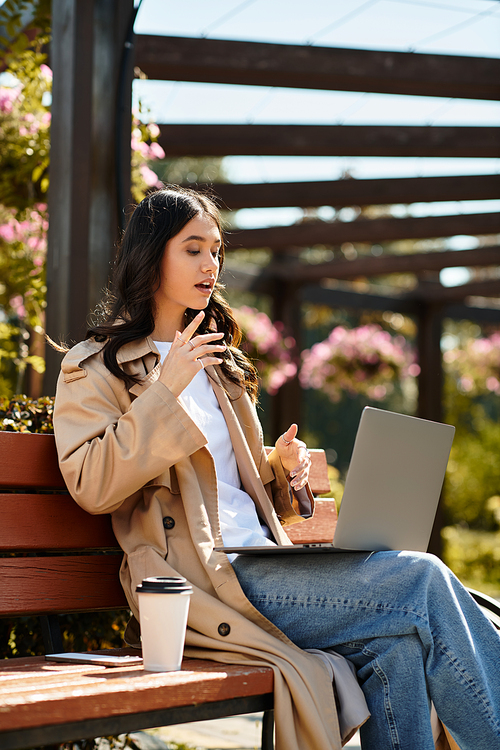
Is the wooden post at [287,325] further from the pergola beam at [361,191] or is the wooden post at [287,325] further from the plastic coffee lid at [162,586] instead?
the plastic coffee lid at [162,586]

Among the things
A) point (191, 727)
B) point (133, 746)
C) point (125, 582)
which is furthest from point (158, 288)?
point (191, 727)

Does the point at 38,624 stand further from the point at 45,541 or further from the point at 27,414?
the point at 27,414

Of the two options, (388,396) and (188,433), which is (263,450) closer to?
(188,433)

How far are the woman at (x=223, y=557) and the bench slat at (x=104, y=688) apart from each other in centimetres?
11

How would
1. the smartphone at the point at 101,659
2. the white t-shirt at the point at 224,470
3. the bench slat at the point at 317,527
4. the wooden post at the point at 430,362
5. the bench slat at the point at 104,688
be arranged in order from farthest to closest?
the wooden post at the point at 430,362
the bench slat at the point at 317,527
the white t-shirt at the point at 224,470
the smartphone at the point at 101,659
the bench slat at the point at 104,688

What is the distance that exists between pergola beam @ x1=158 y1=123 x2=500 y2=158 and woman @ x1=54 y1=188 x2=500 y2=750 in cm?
259

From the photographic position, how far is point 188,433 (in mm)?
1789

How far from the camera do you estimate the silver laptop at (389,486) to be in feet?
5.56

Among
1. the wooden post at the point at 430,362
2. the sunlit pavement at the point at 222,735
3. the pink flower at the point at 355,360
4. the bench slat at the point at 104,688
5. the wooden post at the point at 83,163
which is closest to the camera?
the bench slat at the point at 104,688

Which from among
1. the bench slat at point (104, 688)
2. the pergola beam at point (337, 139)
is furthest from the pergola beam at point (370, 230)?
the bench slat at point (104, 688)

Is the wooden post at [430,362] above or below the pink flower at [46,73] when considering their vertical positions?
below

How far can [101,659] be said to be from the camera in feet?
5.41

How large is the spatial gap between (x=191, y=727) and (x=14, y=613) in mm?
1809

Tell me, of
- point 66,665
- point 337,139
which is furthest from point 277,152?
point 66,665
